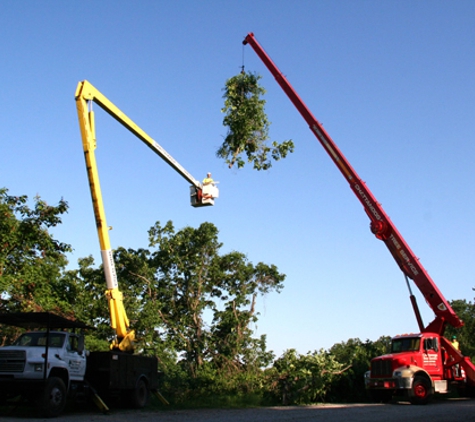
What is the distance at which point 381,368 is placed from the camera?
69.3 feet

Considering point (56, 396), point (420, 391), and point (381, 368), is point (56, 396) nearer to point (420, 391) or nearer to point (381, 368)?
point (381, 368)

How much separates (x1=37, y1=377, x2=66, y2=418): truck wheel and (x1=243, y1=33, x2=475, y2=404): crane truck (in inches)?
464

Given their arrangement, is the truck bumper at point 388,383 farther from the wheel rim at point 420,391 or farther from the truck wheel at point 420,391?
the wheel rim at point 420,391

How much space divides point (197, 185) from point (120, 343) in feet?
19.2

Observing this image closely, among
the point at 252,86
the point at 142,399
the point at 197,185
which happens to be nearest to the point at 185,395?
the point at 142,399

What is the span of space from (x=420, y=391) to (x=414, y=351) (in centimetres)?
160

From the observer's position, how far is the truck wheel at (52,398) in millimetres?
13766

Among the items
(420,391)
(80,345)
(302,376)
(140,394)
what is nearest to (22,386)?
(80,345)

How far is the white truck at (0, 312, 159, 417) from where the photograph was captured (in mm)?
14000

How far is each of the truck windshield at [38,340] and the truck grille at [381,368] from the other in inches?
471

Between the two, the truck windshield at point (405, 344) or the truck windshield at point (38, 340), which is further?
the truck windshield at point (405, 344)

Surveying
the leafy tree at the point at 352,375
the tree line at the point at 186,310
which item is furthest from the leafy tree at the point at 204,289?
the leafy tree at the point at 352,375

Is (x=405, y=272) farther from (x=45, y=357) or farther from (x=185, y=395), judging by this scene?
(x=45, y=357)

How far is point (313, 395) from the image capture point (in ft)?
68.9
